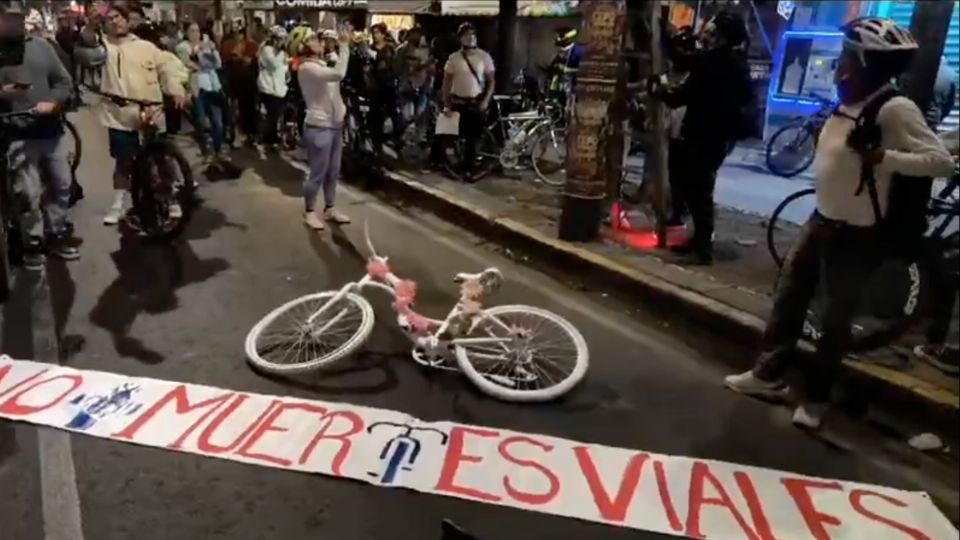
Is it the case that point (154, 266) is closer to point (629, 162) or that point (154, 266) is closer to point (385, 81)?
point (385, 81)

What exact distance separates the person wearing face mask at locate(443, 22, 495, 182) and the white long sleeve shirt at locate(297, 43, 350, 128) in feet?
2.84

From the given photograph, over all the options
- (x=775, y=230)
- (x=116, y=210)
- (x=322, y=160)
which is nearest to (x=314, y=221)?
(x=322, y=160)

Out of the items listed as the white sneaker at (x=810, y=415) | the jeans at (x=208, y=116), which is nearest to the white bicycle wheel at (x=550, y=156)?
the jeans at (x=208, y=116)

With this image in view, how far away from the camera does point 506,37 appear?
630cm

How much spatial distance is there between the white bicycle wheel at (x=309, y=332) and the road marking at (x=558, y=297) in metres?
1.75

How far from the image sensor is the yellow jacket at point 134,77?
6.01 meters

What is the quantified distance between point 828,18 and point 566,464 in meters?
7.96

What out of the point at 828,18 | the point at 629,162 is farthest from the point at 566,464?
the point at 828,18

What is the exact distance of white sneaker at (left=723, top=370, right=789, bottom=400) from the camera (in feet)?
14.6

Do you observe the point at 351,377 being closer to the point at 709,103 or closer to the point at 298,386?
the point at 298,386

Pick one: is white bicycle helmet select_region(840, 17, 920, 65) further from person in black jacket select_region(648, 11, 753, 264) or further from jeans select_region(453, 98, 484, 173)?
jeans select_region(453, 98, 484, 173)

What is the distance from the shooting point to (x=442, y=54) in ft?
20.3

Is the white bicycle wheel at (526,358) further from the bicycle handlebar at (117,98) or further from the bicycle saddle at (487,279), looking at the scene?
the bicycle handlebar at (117,98)

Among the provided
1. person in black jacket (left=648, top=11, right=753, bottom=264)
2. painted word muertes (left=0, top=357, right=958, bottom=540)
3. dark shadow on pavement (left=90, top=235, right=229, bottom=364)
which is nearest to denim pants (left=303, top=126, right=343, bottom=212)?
dark shadow on pavement (left=90, top=235, right=229, bottom=364)
